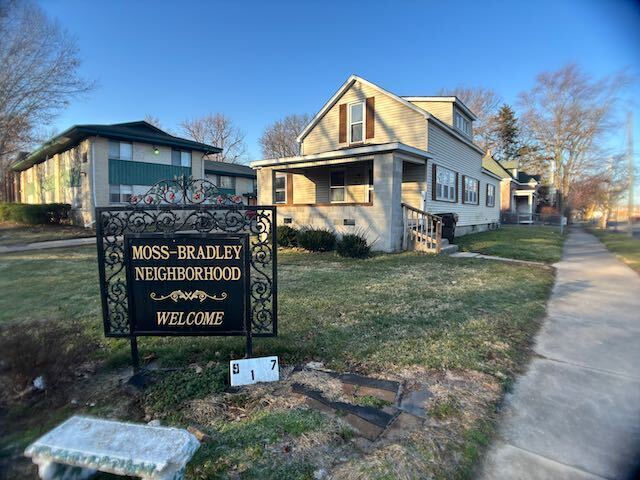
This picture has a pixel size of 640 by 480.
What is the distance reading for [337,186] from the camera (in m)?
15.5

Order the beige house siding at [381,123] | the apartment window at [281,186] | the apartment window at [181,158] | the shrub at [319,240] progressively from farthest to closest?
the apartment window at [181,158] → the apartment window at [281,186] → the beige house siding at [381,123] → the shrub at [319,240]

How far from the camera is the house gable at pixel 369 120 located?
45.9ft

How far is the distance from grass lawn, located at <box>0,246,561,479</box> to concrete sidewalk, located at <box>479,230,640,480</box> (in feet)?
0.53

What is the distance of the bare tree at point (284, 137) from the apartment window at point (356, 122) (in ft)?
93.5

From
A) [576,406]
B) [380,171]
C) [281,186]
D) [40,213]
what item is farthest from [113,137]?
[576,406]

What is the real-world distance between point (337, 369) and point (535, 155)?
4900 cm

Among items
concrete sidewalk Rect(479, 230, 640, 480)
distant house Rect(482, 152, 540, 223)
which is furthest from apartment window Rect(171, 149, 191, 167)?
distant house Rect(482, 152, 540, 223)

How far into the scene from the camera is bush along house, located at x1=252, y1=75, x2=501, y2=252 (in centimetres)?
1070

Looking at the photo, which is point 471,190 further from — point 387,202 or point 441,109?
point 387,202

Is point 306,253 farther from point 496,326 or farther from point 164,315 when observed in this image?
point 164,315

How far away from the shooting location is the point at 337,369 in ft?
10.4

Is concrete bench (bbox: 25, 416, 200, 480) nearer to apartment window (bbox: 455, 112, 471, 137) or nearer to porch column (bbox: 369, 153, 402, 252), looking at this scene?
porch column (bbox: 369, 153, 402, 252)

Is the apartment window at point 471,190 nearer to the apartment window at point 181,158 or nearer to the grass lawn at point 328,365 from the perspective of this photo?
the grass lawn at point 328,365

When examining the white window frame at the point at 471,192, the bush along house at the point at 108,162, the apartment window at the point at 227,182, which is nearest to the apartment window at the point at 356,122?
the white window frame at the point at 471,192
